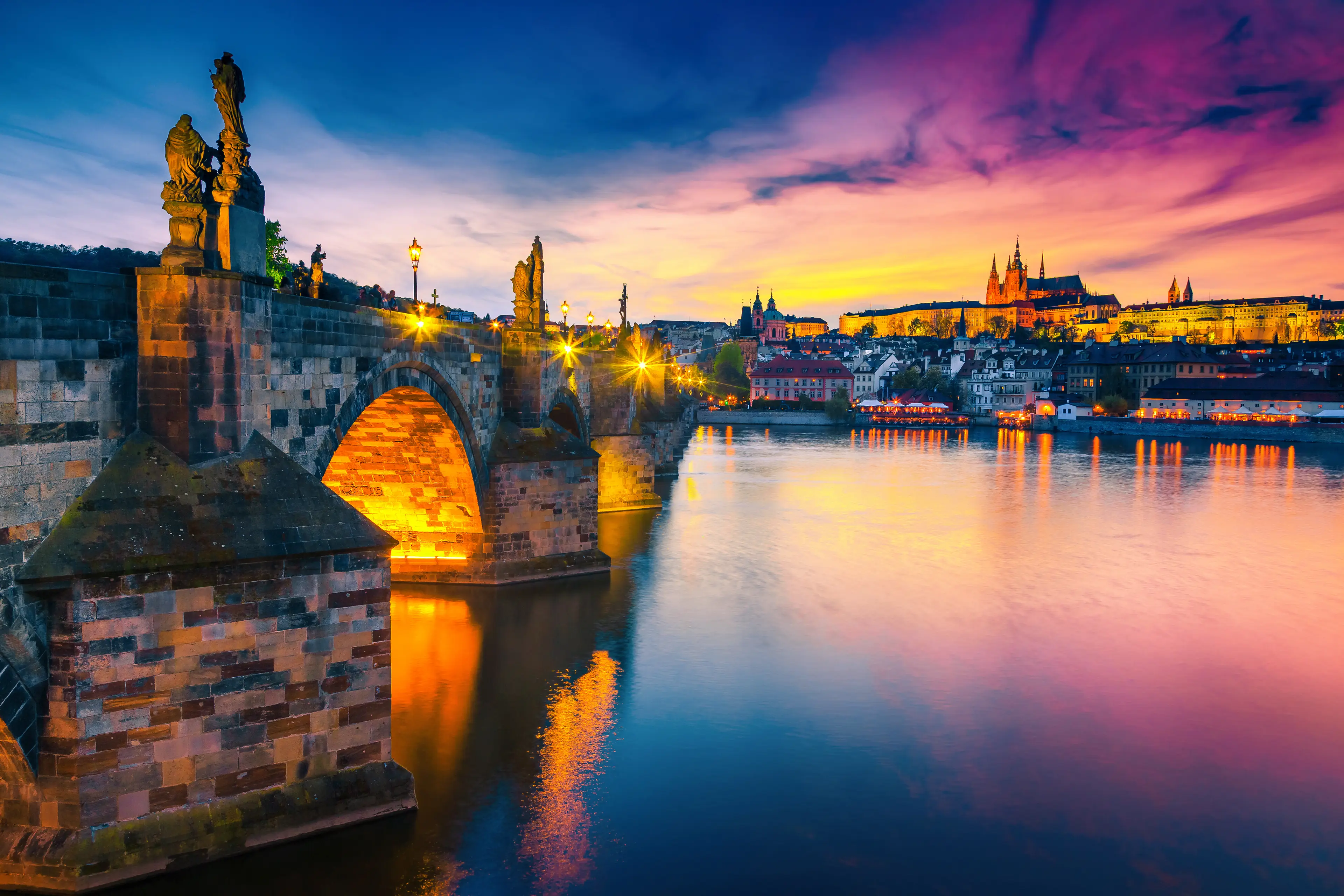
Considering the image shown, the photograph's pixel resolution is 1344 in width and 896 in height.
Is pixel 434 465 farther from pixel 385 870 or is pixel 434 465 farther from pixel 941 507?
pixel 941 507

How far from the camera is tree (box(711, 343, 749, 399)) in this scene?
11956cm

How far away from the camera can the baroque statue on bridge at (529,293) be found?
845 inches

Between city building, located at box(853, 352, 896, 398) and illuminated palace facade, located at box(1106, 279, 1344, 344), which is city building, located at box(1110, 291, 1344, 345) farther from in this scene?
city building, located at box(853, 352, 896, 398)

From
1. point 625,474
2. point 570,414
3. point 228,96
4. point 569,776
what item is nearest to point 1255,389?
point 625,474

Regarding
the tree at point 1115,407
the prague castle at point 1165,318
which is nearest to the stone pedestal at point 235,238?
the tree at point 1115,407

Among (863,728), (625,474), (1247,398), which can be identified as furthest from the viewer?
(1247,398)

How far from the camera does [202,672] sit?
8.43 meters

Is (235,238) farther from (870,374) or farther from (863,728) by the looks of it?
(870,374)

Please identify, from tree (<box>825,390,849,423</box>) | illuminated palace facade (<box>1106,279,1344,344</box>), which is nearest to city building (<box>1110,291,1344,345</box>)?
illuminated palace facade (<box>1106,279,1344,344</box>)

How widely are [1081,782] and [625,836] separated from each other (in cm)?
576

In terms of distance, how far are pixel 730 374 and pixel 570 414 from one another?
9762cm

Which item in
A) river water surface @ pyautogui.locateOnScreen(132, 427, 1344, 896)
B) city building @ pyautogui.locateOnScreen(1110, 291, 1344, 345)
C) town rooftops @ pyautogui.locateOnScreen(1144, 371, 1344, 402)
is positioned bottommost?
river water surface @ pyautogui.locateOnScreen(132, 427, 1344, 896)

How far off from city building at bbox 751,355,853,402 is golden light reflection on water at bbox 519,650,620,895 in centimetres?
10282

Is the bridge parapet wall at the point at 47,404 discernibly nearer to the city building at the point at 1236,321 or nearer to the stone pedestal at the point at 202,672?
the stone pedestal at the point at 202,672
